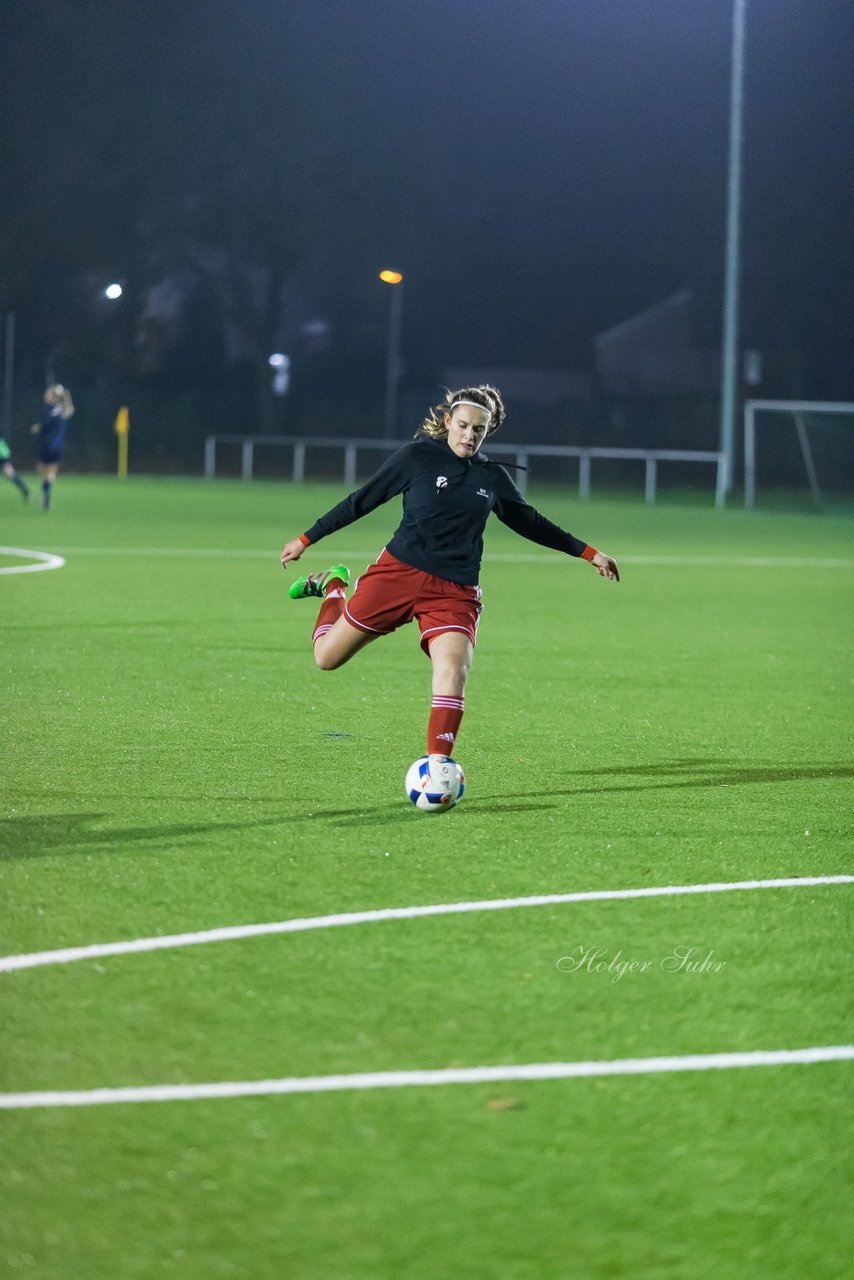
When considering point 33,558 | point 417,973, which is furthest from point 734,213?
point 417,973

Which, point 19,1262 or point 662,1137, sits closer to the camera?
point 19,1262

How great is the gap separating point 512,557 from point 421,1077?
19.0 metres

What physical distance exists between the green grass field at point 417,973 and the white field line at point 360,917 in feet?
0.22

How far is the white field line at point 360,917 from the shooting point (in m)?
5.15

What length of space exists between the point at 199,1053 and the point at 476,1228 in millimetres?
1087

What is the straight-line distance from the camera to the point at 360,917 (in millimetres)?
5590

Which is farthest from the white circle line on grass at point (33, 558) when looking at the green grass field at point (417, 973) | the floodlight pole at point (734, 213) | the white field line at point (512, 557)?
the floodlight pole at point (734, 213)

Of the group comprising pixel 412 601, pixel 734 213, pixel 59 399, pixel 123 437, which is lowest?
pixel 412 601

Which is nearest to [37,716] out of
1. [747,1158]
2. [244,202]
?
[747,1158]

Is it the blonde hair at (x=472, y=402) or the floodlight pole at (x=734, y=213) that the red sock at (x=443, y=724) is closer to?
the blonde hair at (x=472, y=402)

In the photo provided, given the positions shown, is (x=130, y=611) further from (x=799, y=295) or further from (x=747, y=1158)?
(x=799, y=295)

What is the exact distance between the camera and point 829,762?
8914 mm

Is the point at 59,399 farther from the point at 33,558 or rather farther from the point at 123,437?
the point at 123,437

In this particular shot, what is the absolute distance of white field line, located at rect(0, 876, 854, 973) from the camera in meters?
5.15
